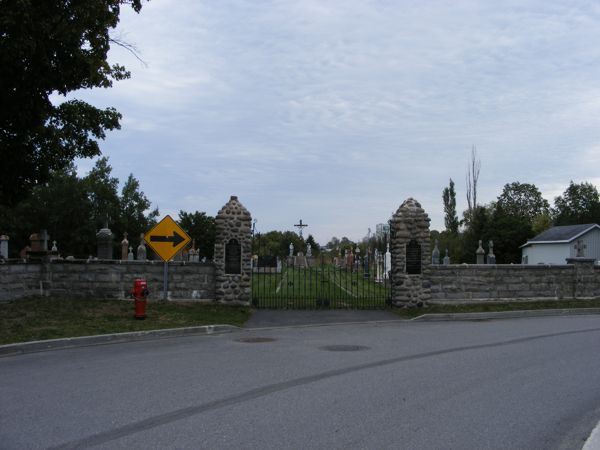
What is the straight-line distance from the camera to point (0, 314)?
1402 centimetres

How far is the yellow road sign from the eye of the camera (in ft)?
52.5

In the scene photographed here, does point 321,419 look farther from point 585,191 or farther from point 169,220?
point 585,191

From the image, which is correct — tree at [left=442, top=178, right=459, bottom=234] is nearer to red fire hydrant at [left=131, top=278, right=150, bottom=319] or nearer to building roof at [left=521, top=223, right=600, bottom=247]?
building roof at [left=521, top=223, right=600, bottom=247]

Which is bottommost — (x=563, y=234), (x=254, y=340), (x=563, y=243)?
(x=254, y=340)

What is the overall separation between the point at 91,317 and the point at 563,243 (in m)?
39.5

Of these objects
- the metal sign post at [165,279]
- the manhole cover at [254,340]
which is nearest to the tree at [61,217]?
the metal sign post at [165,279]

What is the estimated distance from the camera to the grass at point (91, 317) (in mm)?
12289

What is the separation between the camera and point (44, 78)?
1138 centimetres

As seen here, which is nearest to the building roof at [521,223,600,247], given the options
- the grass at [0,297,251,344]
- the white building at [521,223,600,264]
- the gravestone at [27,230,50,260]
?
the white building at [521,223,600,264]

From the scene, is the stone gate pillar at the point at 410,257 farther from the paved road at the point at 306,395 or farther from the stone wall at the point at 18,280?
the stone wall at the point at 18,280

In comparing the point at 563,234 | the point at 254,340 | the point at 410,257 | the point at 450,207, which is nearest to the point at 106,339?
the point at 254,340

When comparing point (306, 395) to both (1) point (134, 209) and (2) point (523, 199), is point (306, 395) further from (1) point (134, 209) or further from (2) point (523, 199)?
(2) point (523, 199)

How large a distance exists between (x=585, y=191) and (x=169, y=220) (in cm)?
6595

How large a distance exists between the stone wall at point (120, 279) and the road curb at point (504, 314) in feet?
21.9
